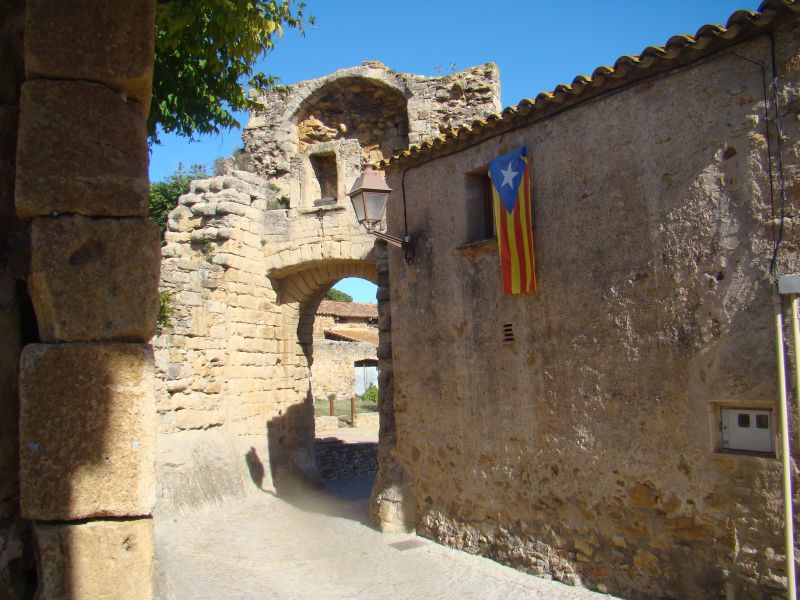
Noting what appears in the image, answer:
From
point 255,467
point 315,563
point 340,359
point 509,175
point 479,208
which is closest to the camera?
point 509,175

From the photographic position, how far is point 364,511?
33.4 ft

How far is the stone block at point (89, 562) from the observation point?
9.12ft

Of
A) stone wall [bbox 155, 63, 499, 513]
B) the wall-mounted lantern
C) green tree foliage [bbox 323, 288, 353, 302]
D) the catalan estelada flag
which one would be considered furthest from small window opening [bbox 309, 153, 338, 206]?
green tree foliage [bbox 323, 288, 353, 302]

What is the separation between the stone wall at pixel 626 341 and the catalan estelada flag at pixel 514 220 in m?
0.13

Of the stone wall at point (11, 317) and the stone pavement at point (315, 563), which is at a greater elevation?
the stone wall at point (11, 317)

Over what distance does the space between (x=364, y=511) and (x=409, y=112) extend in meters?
6.95

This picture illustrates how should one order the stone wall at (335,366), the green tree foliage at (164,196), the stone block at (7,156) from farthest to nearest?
1. the stone wall at (335,366)
2. the green tree foliage at (164,196)
3. the stone block at (7,156)

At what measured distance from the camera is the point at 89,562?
2.82 meters

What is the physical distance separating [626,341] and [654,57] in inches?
95.0

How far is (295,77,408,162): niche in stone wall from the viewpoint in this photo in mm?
13688

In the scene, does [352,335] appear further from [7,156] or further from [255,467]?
[7,156]

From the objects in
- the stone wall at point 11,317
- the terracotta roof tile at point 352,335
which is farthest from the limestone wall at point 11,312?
the terracotta roof tile at point 352,335

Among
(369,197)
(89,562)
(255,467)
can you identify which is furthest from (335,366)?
(89,562)

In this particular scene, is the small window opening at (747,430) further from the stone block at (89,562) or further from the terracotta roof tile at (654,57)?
the stone block at (89,562)
